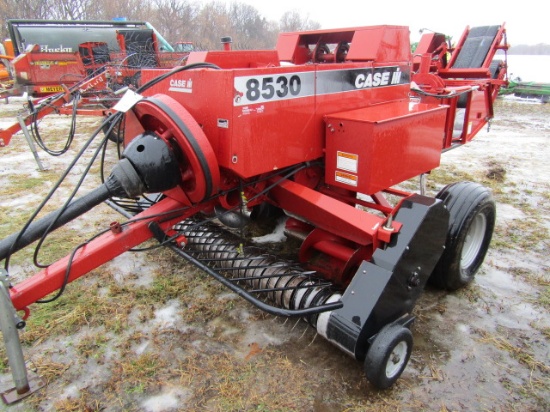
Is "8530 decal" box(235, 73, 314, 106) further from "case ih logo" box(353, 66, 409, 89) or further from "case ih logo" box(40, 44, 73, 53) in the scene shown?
"case ih logo" box(40, 44, 73, 53)

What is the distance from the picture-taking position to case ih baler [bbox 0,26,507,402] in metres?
2.22

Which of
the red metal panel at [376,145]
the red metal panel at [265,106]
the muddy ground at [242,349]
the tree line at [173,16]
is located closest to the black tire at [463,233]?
the muddy ground at [242,349]

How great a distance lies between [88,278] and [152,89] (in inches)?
63.8

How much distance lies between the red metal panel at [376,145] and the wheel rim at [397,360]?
95 cm

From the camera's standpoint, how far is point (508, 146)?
817 cm

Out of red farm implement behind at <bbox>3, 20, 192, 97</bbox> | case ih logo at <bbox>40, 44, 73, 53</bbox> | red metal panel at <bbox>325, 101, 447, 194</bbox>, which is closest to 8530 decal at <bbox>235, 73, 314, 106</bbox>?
red metal panel at <bbox>325, 101, 447, 194</bbox>

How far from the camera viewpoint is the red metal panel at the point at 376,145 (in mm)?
2570

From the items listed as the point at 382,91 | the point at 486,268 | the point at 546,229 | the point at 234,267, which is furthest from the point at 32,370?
the point at 546,229

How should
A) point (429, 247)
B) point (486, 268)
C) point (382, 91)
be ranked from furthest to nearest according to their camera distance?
point (486, 268) < point (382, 91) < point (429, 247)

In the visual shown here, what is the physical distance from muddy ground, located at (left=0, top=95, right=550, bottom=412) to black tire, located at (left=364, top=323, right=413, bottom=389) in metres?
0.12

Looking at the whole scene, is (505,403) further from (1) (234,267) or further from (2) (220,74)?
(2) (220,74)

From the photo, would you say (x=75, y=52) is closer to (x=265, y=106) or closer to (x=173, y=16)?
(x=265, y=106)

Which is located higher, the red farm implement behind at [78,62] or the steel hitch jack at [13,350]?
the red farm implement behind at [78,62]

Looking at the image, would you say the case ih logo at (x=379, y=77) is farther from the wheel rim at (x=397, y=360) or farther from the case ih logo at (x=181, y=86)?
the wheel rim at (x=397, y=360)
